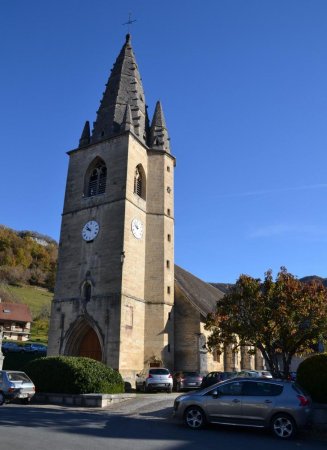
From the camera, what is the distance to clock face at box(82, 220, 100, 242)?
2725 centimetres

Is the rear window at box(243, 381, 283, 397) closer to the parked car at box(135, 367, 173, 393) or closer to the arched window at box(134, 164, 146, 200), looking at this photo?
the parked car at box(135, 367, 173, 393)

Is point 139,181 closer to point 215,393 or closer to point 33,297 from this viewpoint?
point 215,393

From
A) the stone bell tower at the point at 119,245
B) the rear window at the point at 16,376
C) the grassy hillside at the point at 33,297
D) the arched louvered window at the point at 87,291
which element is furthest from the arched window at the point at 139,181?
the grassy hillside at the point at 33,297

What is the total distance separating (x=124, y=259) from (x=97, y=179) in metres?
6.79

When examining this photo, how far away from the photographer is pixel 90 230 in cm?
2756

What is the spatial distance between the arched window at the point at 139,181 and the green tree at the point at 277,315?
41.2ft

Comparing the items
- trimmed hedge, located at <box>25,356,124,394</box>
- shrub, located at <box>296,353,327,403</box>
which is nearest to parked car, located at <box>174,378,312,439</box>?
shrub, located at <box>296,353,327,403</box>

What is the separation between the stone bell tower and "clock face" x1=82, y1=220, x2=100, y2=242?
7 centimetres

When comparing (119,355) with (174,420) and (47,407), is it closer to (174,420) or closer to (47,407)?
(47,407)

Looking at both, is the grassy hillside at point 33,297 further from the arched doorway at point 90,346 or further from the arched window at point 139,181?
the arched window at point 139,181

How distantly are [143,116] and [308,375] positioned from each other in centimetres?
2422

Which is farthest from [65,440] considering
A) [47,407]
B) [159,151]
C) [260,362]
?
[260,362]

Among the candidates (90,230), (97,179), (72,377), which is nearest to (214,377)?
(72,377)

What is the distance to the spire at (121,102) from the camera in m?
30.8
